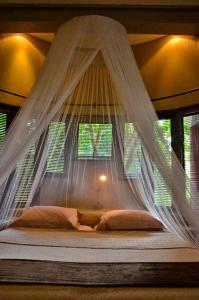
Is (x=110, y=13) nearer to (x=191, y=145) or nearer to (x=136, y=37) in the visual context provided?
(x=136, y=37)

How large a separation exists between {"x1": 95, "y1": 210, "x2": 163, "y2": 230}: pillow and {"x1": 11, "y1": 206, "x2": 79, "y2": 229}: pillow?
402mm

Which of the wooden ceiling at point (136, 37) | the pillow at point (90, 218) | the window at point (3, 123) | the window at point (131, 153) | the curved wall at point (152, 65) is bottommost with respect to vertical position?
the pillow at point (90, 218)

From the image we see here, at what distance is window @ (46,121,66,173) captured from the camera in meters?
3.73

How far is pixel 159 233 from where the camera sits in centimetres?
347

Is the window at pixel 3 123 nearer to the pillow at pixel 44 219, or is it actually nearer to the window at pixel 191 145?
the pillow at pixel 44 219

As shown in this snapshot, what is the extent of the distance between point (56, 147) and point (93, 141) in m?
0.53

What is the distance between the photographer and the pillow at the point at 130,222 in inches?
141

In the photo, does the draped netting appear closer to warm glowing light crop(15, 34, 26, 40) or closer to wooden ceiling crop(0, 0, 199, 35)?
wooden ceiling crop(0, 0, 199, 35)

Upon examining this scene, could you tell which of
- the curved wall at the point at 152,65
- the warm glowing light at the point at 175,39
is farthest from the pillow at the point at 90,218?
the warm glowing light at the point at 175,39

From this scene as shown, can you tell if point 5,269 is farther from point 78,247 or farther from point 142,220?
point 142,220

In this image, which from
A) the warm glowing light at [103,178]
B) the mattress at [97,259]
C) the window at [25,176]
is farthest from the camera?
the warm glowing light at [103,178]

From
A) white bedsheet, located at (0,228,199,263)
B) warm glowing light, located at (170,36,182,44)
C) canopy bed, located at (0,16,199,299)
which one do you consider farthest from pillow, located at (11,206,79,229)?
warm glowing light, located at (170,36,182,44)

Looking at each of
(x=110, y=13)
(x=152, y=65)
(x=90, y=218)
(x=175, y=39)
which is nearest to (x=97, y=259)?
(x=90, y=218)

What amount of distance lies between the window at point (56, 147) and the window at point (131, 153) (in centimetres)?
80
